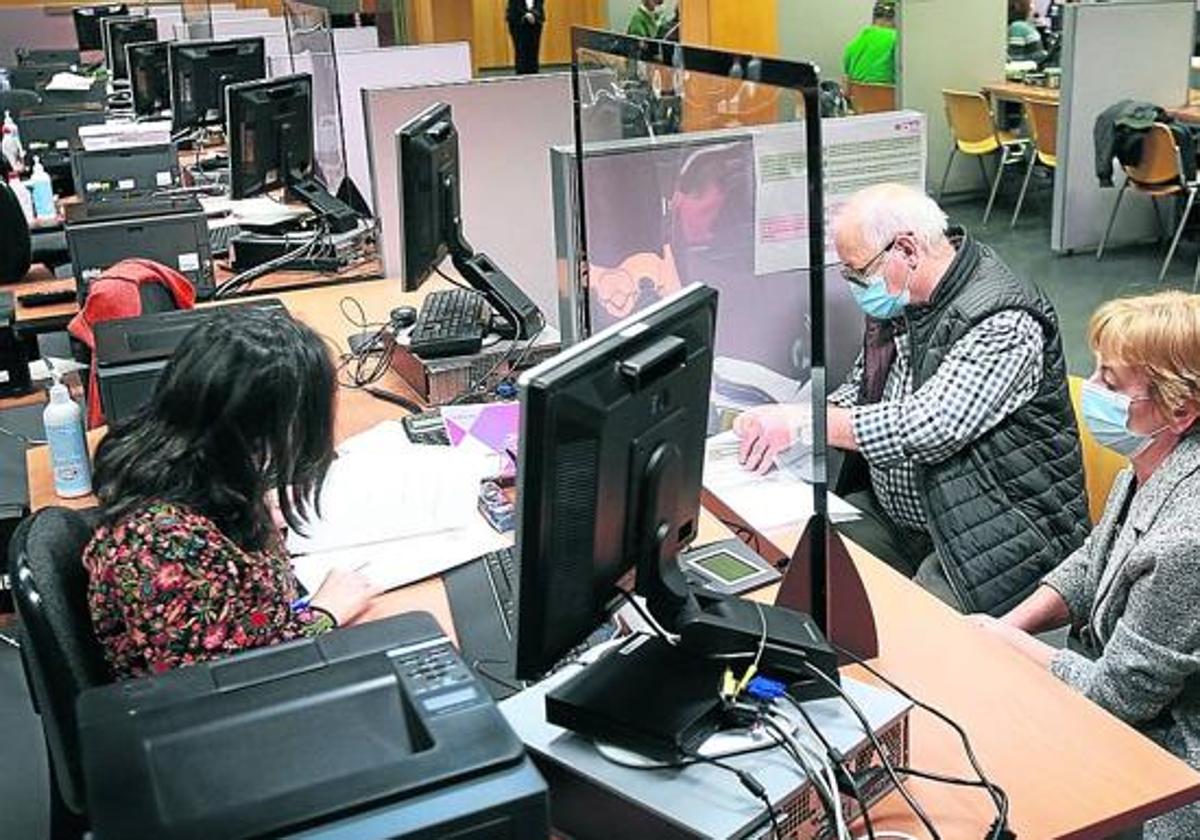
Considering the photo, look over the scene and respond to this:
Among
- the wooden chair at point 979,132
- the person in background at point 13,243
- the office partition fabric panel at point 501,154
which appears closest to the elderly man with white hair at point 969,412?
the office partition fabric panel at point 501,154

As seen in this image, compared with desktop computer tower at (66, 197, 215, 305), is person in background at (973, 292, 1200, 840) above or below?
below

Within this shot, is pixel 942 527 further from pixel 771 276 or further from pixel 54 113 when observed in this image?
pixel 54 113

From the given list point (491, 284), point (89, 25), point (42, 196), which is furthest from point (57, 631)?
point (89, 25)

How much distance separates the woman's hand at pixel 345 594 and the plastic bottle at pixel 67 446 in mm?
667

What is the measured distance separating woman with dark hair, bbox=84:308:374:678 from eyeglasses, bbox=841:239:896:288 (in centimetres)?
109

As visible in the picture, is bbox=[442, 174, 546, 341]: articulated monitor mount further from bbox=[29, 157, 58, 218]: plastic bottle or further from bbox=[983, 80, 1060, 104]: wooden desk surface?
bbox=[983, 80, 1060, 104]: wooden desk surface

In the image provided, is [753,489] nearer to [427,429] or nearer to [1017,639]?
[1017,639]

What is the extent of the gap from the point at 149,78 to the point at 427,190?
4374 millimetres

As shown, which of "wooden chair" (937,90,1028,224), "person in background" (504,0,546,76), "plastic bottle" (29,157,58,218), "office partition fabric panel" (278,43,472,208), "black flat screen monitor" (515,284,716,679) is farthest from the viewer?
"person in background" (504,0,546,76)

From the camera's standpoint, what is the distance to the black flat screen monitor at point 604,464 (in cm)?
118

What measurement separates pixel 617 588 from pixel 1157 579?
0.77 m

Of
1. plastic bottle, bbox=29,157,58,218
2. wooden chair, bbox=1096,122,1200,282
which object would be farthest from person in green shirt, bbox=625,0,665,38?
plastic bottle, bbox=29,157,58,218

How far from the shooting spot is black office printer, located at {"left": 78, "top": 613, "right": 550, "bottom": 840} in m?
0.98

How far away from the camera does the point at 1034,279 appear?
6.00 metres
